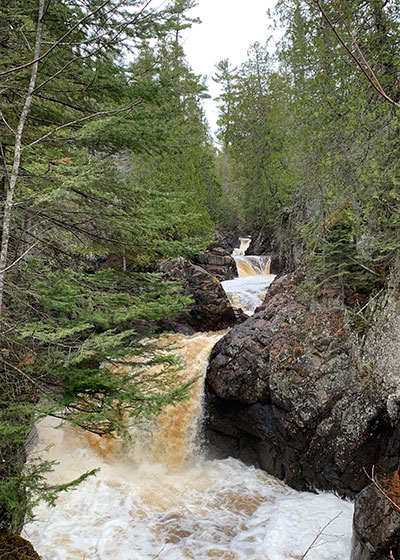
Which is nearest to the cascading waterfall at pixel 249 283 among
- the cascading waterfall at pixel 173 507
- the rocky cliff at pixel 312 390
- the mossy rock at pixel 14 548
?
the rocky cliff at pixel 312 390

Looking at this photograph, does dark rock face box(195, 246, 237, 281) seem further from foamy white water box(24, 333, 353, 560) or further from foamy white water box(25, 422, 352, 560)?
foamy white water box(25, 422, 352, 560)

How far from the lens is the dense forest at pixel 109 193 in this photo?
11.3 feet

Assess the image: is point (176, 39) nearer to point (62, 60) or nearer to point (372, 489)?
point (62, 60)

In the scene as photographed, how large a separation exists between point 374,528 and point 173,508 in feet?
11.2

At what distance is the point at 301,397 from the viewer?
21.3ft

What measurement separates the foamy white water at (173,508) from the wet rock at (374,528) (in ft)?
2.57

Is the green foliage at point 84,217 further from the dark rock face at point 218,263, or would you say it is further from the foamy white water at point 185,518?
the dark rock face at point 218,263

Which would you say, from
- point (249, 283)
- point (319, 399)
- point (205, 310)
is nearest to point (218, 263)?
point (249, 283)

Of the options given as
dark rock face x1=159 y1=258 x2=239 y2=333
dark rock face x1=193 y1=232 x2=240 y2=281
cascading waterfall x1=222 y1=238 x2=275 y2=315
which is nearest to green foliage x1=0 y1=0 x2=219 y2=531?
dark rock face x1=159 y1=258 x2=239 y2=333

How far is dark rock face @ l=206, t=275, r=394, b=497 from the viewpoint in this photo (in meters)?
5.73

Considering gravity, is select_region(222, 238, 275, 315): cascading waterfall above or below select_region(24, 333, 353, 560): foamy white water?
above

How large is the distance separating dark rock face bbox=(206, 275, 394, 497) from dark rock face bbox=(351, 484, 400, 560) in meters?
1.15

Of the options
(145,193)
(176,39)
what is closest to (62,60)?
(145,193)

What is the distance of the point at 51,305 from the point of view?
3.68 metres
